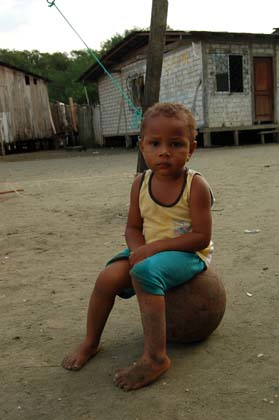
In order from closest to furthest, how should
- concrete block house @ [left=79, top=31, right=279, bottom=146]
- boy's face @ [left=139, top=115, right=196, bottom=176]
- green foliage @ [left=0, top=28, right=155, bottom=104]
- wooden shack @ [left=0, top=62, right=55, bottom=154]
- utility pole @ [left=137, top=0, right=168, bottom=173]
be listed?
boy's face @ [left=139, top=115, right=196, bottom=176]
utility pole @ [left=137, top=0, right=168, bottom=173]
concrete block house @ [left=79, top=31, right=279, bottom=146]
wooden shack @ [left=0, top=62, right=55, bottom=154]
green foliage @ [left=0, top=28, right=155, bottom=104]

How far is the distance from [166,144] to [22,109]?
2152 cm

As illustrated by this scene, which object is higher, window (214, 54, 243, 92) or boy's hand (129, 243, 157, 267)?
window (214, 54, 243, 92)

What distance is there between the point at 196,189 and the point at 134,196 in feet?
1.05

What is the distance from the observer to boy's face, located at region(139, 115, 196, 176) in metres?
1.93

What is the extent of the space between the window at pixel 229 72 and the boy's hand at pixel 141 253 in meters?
14.4

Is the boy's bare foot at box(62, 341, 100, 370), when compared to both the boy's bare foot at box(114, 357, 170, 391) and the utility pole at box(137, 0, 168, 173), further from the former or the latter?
the utility pole at box(137, 0, 168, 173)

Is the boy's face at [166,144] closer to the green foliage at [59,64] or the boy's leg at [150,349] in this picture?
the boy's leg at [150,349]

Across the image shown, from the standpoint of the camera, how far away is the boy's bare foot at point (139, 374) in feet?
6.01

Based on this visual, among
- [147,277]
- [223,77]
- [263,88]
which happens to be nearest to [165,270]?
[147,277]

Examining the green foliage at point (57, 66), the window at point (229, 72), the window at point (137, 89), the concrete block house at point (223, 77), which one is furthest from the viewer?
the green foliage at point (57, 66)

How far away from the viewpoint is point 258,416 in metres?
1.60

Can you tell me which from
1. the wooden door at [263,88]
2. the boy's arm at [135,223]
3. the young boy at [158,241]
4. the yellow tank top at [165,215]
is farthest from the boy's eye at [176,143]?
the wooden door at [263,88]

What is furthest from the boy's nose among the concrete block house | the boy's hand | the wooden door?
the wooden door

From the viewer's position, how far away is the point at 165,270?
193 centimetres
